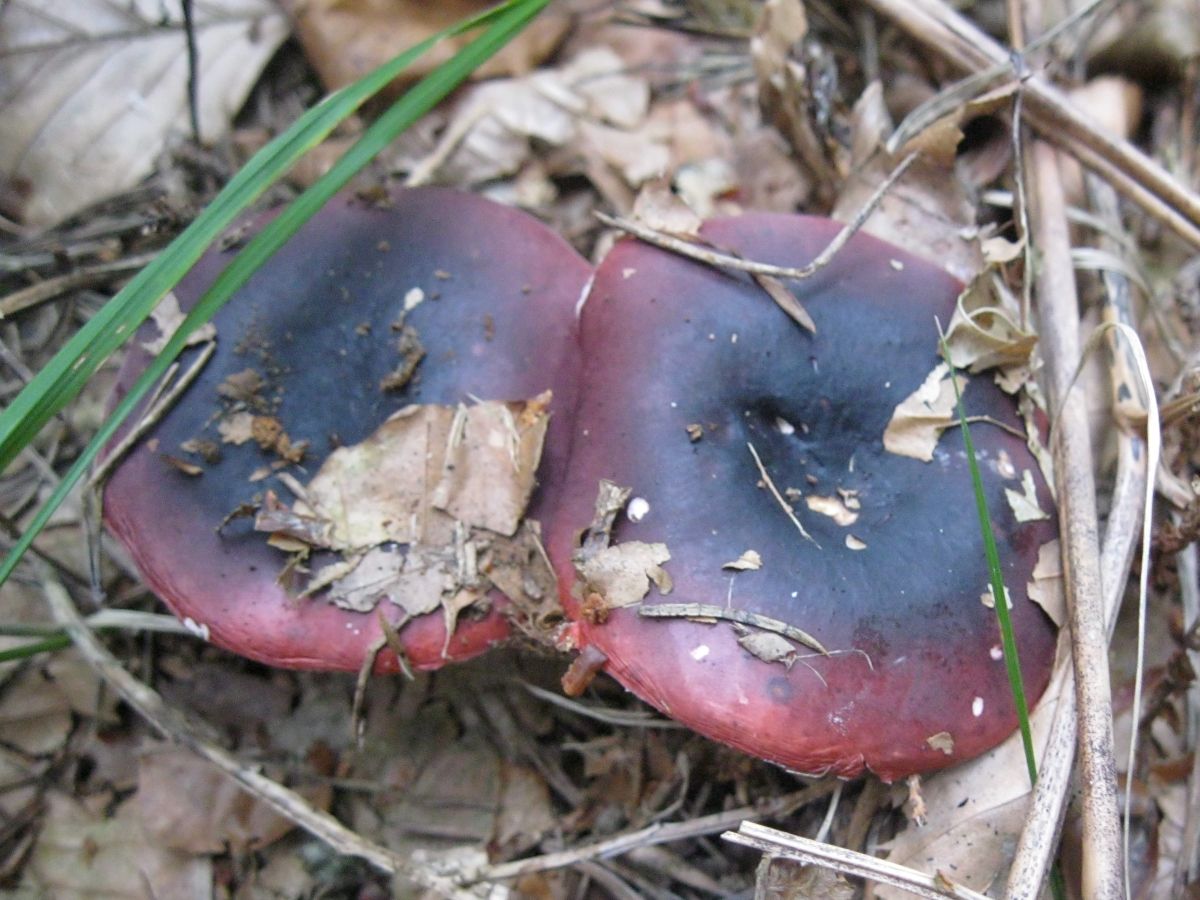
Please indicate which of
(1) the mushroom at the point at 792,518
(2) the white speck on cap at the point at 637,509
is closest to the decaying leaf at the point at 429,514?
(1) the mushroom at the point at 792,518

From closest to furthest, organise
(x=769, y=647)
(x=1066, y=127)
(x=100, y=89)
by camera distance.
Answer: (x=769, y=647), (x=1066, y=127), (x=100, y=89)

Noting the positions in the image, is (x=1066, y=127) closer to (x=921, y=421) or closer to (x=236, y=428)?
(x=921, y=421)

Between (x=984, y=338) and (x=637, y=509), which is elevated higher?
(x=637, y=509)

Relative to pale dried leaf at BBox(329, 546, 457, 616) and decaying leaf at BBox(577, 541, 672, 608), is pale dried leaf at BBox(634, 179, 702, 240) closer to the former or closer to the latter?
decaying leaf at BBox(577, 541, 672, 608)

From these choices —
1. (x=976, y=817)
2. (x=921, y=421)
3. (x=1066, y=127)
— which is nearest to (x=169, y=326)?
(x=921, y=421)

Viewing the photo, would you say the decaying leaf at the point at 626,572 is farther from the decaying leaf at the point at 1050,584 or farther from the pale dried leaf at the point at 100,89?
the pale dried leaf at the point at 100,89

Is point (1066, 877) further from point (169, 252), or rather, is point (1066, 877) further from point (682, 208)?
point (169, 252)
